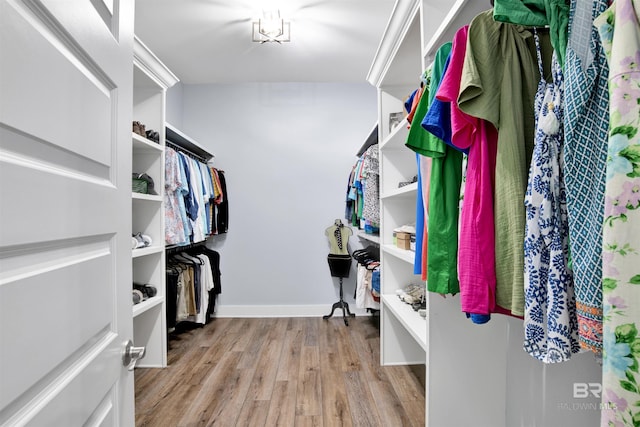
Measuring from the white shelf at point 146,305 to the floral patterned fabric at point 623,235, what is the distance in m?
2.22

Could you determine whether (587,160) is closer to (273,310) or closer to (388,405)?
(388,405)

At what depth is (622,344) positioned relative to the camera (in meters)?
0.53

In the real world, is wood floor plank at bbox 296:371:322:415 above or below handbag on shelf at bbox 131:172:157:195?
below

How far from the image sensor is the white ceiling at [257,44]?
2602mm

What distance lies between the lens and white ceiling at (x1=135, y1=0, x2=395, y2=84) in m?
2.60

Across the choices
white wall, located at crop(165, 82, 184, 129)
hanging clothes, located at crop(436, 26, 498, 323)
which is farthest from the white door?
white wall, located at crop(165, 82, 184, 129)

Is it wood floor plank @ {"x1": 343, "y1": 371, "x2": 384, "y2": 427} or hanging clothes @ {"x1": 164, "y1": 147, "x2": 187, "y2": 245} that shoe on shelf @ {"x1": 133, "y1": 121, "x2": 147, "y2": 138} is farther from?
wood floor plank @ {"x1": 343, "y1": 371, "x2": 384, "y2": 427}

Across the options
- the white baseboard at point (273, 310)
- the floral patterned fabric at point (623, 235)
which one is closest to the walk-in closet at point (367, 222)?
the floral patterned fabric at point (623, 235)

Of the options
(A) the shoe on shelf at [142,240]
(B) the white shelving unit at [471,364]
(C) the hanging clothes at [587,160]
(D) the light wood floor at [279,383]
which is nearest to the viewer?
(C) the hanging clothes at [587,160]

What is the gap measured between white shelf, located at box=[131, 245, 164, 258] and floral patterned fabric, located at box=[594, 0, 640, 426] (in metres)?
Result: 2.28

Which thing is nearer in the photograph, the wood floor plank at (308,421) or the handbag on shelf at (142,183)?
the wood floor plank at (308,421)

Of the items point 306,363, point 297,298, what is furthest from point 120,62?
point 297,298

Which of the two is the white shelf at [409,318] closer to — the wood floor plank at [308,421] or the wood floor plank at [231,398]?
the wood floor plank at [308,421]

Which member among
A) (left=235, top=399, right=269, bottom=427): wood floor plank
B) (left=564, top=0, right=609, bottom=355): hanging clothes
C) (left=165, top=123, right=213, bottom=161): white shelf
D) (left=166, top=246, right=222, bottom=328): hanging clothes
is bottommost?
(left=235, top=399, right=269, bottom=427): wood floor plank
